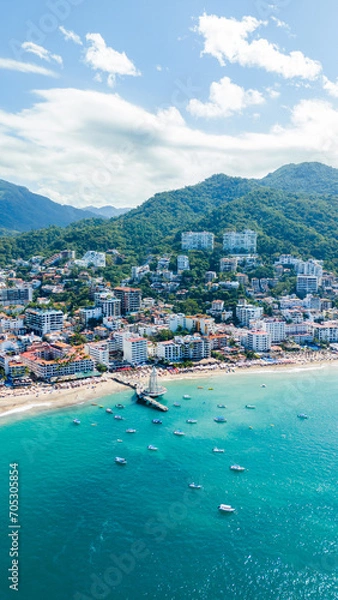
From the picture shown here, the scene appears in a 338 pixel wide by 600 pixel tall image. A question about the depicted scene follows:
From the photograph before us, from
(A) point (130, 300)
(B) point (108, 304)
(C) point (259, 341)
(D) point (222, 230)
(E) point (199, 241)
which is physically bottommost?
(C) point (259, 341)

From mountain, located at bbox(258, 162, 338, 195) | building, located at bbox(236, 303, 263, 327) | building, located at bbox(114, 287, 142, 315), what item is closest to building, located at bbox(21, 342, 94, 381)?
building, located at bbox(114, 287, 142, 315)

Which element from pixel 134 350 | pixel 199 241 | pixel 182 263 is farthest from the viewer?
pixel 199 241

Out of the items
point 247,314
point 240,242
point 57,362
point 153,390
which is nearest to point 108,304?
point 247,314

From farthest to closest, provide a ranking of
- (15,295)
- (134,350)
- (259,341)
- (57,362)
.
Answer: (15,295)
(259,341)
(134,350)
(57,362)

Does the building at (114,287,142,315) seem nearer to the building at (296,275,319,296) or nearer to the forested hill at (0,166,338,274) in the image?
the forested hill at (0,166,338,274)

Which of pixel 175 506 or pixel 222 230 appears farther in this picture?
pixel 222 230

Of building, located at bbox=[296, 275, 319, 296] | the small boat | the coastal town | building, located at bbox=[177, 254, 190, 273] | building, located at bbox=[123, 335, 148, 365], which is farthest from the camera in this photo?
building, located at bbox=[177, 254, 190, 273]

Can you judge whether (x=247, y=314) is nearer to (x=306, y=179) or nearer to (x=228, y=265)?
(x=228, y=265)
